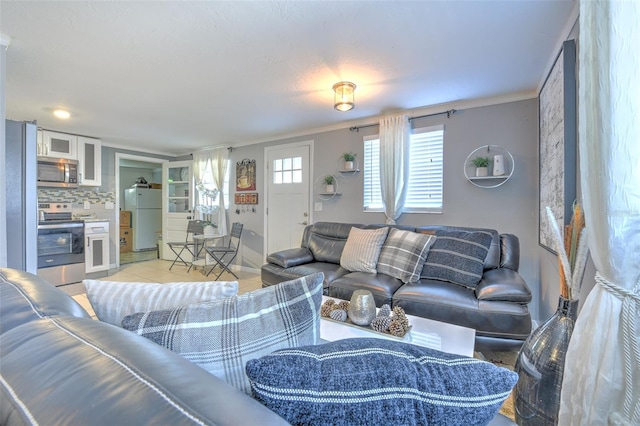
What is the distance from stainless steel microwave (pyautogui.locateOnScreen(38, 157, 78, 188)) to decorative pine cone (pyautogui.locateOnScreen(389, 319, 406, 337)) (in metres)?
5.06

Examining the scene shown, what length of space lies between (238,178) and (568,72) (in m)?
4.49

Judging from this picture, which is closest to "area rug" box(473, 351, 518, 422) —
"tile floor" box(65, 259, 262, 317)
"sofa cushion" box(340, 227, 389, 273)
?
"sofa cushion" box(340, 227, 389, 273)

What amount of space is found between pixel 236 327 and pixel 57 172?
5.15 meters

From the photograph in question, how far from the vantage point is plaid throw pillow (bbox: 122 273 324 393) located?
2.04 feet

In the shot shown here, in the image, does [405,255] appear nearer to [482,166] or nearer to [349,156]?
[482,166]

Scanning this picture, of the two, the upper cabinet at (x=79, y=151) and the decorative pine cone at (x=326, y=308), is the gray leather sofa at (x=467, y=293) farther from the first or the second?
the upper cabinet at (x=79, y=151)

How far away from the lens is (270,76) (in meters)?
2.48

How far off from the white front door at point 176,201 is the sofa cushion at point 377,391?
227 inches

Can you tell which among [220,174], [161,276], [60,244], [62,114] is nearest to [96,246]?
[60,244]

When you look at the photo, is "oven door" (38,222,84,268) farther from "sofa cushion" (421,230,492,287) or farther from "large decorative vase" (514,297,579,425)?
"large decorative vase" (514,297,579,425)

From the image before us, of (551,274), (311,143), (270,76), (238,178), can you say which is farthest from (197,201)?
(551,274)

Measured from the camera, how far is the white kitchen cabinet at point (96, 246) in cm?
442

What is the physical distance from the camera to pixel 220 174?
A: 16.9 ft

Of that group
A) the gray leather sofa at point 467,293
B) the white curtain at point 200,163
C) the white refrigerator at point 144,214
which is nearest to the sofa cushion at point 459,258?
the gray leather sofa at point 467,293
